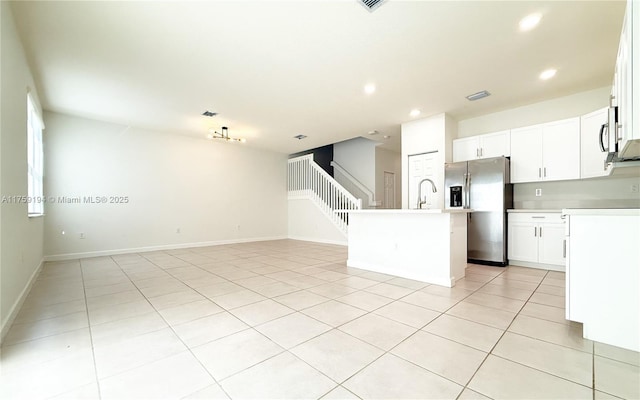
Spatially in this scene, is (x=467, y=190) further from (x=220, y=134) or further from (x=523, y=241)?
(x=220, y=134)

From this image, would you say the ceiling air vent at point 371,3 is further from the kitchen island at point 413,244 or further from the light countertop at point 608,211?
the light countertop at point 608,211

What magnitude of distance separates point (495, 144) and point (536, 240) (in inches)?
72.5

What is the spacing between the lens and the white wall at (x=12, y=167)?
2.19m

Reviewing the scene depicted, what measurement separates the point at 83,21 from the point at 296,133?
4.39 meters

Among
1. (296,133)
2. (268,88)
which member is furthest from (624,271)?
(296,133)

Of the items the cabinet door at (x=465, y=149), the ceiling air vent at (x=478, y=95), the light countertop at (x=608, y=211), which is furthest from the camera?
the cabinet door at (x=465, y=149)

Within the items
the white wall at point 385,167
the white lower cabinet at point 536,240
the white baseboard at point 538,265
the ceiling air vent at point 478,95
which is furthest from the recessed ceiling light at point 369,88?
the white wall at point 385,167

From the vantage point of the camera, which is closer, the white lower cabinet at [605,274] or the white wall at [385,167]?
the white lower cabinet at [605,274]

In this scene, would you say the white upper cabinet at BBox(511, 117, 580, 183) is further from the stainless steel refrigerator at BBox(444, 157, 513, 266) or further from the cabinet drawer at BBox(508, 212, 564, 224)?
the cabinet drawer at BBox(508, 212, 564, 224)

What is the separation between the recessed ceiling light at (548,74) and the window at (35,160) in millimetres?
7276

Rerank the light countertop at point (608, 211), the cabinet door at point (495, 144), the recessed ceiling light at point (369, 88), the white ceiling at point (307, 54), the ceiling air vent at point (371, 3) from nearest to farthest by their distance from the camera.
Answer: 1. the light countertop at point (608, 211)
2. the ceiling air vent at point (371, 3)
3. the white ceiling at point (307, 54)
4. the recessed ceiling light at point (369, 88)
5. the cabinet door at point (495, 144)

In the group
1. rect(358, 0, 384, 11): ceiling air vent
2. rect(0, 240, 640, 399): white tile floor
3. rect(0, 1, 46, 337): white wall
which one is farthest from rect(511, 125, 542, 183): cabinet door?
rect(0, 1, 46, 337): white wall

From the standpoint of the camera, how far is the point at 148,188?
243 inches

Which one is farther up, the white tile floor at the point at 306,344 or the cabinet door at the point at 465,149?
the cabinet door at the point at 465,149
